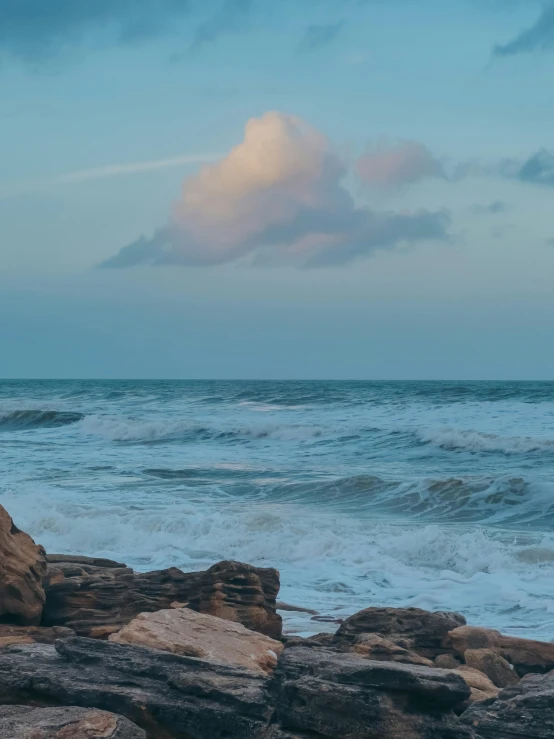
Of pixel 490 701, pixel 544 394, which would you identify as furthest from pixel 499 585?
pixel 544 394

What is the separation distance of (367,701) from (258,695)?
60cm

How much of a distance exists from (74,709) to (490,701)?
2.23 m

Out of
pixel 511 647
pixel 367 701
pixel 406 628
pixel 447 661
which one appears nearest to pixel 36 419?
pixel 406 628

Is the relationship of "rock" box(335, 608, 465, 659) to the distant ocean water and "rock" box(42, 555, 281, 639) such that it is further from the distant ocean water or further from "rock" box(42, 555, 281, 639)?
the distant ocean water

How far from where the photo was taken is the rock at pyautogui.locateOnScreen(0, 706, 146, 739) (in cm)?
388

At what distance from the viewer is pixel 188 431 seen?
113ft

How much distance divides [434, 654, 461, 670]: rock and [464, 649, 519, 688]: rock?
112 millimetres

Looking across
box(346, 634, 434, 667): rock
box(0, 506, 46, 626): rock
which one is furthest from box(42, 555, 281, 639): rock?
box(346, 634, 434, 667): rock

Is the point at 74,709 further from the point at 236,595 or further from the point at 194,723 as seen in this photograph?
the point at 236,595

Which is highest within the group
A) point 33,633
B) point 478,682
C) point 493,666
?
point 33,633

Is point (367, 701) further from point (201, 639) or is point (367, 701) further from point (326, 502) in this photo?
point (326, 502)

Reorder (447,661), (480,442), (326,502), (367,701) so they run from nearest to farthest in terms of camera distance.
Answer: (367,701) → (447,661) → (326,502) → (480,442)

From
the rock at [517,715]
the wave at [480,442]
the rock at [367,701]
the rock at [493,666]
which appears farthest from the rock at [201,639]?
the wave at [480,442]

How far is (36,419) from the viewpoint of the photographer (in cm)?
4309
